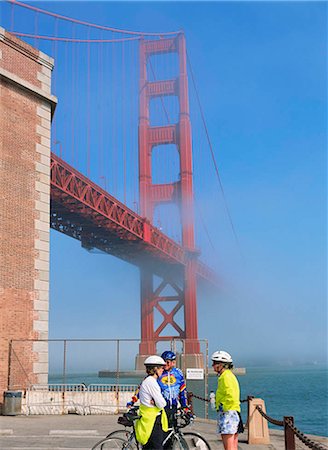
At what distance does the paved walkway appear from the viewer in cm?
1023

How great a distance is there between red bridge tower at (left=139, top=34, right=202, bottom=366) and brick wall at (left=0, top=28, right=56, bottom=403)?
3709 cm

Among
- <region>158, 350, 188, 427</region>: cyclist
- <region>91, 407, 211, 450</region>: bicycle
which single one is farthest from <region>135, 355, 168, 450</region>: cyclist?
<region>158, 350, 188, 427</region>: cyclist

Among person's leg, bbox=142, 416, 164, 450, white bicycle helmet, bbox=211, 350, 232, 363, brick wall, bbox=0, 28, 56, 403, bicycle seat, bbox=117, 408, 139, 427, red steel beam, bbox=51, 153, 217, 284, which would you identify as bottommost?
person's leg, bbox=142, 416, 164, 450

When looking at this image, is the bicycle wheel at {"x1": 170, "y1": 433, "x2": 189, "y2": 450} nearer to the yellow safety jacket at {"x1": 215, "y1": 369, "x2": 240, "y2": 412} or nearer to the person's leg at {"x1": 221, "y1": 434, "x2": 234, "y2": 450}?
the person's leg at {"x1": 221, "y1": 434, "x2": 234, "y2": 450}

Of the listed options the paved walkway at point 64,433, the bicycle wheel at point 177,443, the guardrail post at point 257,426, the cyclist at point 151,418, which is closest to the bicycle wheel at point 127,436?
the bicycle wheel at point 177,443

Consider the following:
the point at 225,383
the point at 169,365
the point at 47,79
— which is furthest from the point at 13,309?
the point at 225,383

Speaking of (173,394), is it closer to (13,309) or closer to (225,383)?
(225,383)

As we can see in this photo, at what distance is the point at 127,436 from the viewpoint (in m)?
7.37

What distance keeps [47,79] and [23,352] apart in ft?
27.2

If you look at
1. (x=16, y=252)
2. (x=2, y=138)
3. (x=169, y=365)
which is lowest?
(x=169, y=365)

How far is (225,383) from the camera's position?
6934 mm

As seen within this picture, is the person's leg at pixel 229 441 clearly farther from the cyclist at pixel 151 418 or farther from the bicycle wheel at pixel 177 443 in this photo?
the cyclist at pixel 151 418

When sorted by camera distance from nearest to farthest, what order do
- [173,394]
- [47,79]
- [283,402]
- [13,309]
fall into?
[173,394], [13,309], [47,79], [283,402]

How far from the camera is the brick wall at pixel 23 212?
16234 millimetres
